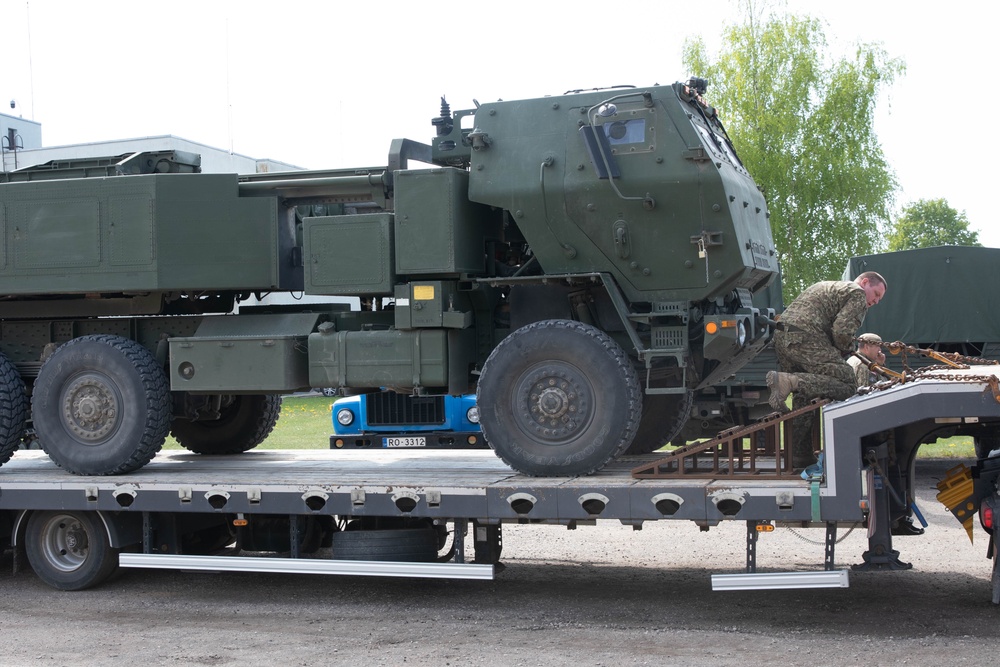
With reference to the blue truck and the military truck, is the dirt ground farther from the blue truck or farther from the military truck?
the blue truck

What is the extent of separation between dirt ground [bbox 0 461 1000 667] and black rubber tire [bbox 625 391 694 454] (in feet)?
3.50

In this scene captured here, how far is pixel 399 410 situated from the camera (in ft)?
43.7

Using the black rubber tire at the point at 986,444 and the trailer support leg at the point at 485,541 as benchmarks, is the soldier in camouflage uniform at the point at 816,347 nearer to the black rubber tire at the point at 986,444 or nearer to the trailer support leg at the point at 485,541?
the black rubber tire at the point at 986,444

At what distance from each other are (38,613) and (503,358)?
391 cm

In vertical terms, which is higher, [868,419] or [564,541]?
[868,419]

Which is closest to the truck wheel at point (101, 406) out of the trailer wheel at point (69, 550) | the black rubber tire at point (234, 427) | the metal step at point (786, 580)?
the trailer wheel at point (69, 550)

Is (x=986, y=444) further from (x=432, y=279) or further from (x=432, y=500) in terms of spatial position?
(x=432, y=279)

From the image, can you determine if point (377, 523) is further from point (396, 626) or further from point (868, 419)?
point (868, 419)

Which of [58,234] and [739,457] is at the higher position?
[58,234]

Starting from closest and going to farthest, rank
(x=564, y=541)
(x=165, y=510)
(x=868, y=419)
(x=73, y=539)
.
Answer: (x=868, y=419)
(x=165, y=510)
(x=73, y=539)
(x=564, y=541)

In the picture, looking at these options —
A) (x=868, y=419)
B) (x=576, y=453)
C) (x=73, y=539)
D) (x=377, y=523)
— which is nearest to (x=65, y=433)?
(x=73, y=539)

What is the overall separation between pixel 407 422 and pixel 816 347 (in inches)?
243

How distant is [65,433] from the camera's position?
31.1ft

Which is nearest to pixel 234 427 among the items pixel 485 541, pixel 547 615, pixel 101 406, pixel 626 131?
pixel 101 406
